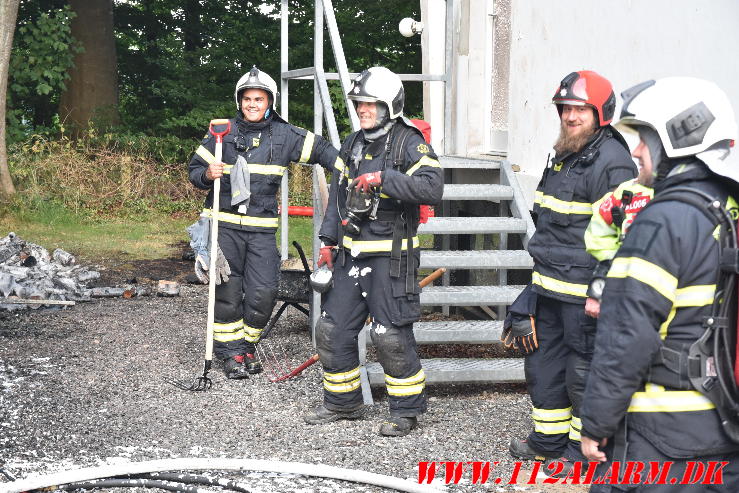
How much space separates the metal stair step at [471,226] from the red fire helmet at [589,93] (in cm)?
228

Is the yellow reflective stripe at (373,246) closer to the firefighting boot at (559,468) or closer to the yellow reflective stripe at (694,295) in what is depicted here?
the firefighting boot at (559,468)

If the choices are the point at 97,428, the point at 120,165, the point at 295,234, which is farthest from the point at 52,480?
the point at 120,165

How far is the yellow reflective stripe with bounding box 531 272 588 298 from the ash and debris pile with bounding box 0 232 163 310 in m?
5.68

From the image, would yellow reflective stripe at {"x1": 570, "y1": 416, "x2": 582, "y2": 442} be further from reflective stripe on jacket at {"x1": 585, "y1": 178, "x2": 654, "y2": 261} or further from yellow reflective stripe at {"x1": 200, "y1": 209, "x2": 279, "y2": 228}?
yellow reflective stripe at {"x1": 200, "y1": 209, "x2": 279, "y2": 228}

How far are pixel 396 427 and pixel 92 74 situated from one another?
567 inches

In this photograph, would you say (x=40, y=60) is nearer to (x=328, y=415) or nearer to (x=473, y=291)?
(x=473, y=291)

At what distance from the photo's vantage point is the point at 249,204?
6.74 m

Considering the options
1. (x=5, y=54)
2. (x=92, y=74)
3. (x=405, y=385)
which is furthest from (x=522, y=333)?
(x=92, y=74)

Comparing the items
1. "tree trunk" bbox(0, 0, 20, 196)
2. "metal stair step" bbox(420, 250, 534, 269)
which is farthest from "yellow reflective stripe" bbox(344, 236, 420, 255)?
"tree trunk" bbox(0, 0, 20, 196)

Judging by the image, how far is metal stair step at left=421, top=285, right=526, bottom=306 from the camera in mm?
6469

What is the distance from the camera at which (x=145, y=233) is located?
14.0m

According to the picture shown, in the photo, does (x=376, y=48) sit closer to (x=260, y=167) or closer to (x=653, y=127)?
(x=260, y=167)

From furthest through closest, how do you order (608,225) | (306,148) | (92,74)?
(92,74) < (306,148) < (608,225)

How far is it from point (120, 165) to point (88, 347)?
359 inches
